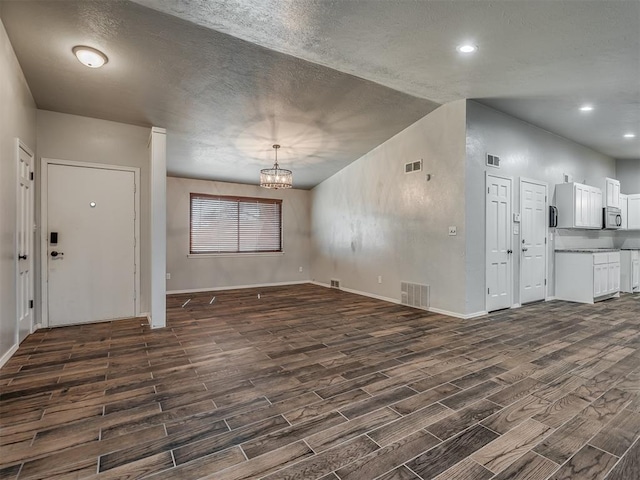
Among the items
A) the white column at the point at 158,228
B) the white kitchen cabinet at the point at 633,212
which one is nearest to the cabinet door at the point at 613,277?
the white kitchen cabinet at the point at 633,212

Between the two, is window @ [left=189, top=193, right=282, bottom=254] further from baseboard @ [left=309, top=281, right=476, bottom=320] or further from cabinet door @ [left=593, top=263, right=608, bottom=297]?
cabinet door @ [left=593, top=263, right=608, bottom=297]

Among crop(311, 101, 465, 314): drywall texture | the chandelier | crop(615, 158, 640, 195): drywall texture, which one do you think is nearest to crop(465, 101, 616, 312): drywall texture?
crop(311, 101, 465, 314): drywall texture

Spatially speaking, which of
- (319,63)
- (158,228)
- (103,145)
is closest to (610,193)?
(319,63)

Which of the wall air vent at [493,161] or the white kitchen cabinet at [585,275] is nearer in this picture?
the wall air vent at [493,161]

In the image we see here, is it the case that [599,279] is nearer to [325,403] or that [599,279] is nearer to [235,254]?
[325,403]

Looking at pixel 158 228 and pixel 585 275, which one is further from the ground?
pixel 158 228

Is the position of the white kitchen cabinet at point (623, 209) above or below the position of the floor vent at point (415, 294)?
above

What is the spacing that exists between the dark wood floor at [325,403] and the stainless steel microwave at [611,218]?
11.3 ft

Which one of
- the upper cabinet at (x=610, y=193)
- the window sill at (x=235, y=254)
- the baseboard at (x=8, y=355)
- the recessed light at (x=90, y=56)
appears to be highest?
the recessed light at (x=90, y=56)

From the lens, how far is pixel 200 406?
2.28 m

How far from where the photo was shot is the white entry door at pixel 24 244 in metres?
3.53

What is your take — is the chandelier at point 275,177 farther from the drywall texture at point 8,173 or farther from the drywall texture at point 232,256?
the drywall texture at point 8,173

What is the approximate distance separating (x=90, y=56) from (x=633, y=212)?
1019 centimetres

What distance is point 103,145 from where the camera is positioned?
455 cm
